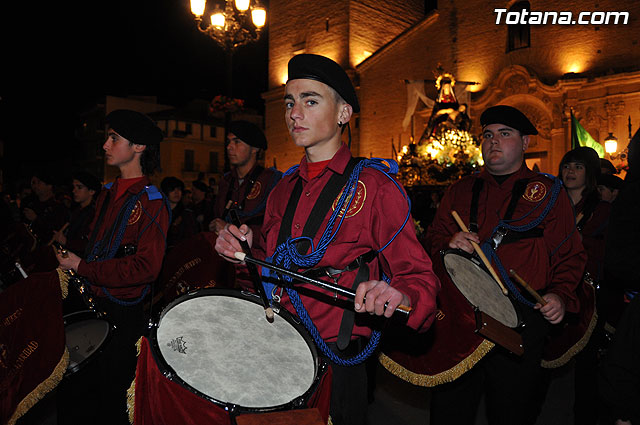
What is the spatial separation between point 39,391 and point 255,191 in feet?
11.0

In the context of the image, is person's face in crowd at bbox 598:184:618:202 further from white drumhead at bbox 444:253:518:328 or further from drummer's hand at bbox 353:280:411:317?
drummer's hand at bbox 353:280:411:317

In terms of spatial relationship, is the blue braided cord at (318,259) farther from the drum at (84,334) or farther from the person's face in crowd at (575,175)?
the person's face in crowd at (575,175)

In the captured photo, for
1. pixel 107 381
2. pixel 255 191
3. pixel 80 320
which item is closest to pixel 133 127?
pixel 80 320

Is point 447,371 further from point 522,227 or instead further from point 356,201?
point 356,201

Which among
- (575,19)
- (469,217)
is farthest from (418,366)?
(575,19)

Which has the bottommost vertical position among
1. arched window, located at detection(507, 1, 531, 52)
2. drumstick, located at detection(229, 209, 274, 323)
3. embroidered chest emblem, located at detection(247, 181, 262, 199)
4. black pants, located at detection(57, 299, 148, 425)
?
black pants, located at detection(57, 299, 148, 425)

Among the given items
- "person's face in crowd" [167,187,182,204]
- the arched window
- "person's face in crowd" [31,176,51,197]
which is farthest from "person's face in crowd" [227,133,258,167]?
the arched window

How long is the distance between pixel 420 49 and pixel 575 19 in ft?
25.5

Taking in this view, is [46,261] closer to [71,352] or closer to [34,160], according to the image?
[71,352]

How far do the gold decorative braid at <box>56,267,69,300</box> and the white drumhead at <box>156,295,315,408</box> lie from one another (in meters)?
1.48

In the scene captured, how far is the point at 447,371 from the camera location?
319 cm

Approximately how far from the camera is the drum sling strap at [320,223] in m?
2.08

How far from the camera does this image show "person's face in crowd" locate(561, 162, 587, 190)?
510 cm

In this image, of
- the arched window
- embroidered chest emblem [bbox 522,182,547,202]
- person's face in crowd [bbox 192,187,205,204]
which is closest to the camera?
embroidered chest emblem [bbox 522,182,547,202]
